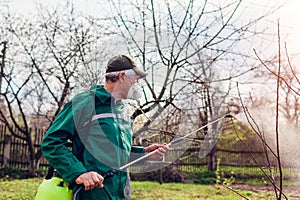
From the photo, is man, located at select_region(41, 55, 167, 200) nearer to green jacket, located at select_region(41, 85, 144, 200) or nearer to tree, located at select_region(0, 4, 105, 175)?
green jacket, located at select_region(41, 85, 144, 200)

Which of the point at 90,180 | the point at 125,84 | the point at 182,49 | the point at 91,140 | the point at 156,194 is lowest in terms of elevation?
the point at 156,194

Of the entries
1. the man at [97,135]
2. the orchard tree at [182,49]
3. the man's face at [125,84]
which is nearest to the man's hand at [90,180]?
the man at [97,135]

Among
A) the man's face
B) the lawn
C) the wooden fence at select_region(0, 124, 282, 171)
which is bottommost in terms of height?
the lawn

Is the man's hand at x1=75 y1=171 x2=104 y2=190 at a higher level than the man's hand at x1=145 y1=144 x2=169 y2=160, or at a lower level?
lower

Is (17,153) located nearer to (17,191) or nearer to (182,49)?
(17,191)

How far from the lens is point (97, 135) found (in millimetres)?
1494

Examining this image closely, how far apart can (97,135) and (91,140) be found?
0.09 feet

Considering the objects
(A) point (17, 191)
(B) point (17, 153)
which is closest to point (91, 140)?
(A) point (17, 191)

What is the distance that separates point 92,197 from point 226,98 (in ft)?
9.57

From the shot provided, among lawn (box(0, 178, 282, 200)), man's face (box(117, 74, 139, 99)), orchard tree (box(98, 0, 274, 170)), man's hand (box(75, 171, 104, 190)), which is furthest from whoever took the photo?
lawn (box(0, 178, 282, 200))

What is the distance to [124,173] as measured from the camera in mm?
1526

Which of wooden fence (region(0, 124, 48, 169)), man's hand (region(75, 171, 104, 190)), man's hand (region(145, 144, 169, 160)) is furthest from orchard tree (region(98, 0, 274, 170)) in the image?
wooden fence (region(0, 124, 48, 169))

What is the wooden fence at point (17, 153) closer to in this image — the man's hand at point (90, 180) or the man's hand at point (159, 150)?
the man's hand at point (159, 150)

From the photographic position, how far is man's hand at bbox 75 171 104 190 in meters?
1.31
